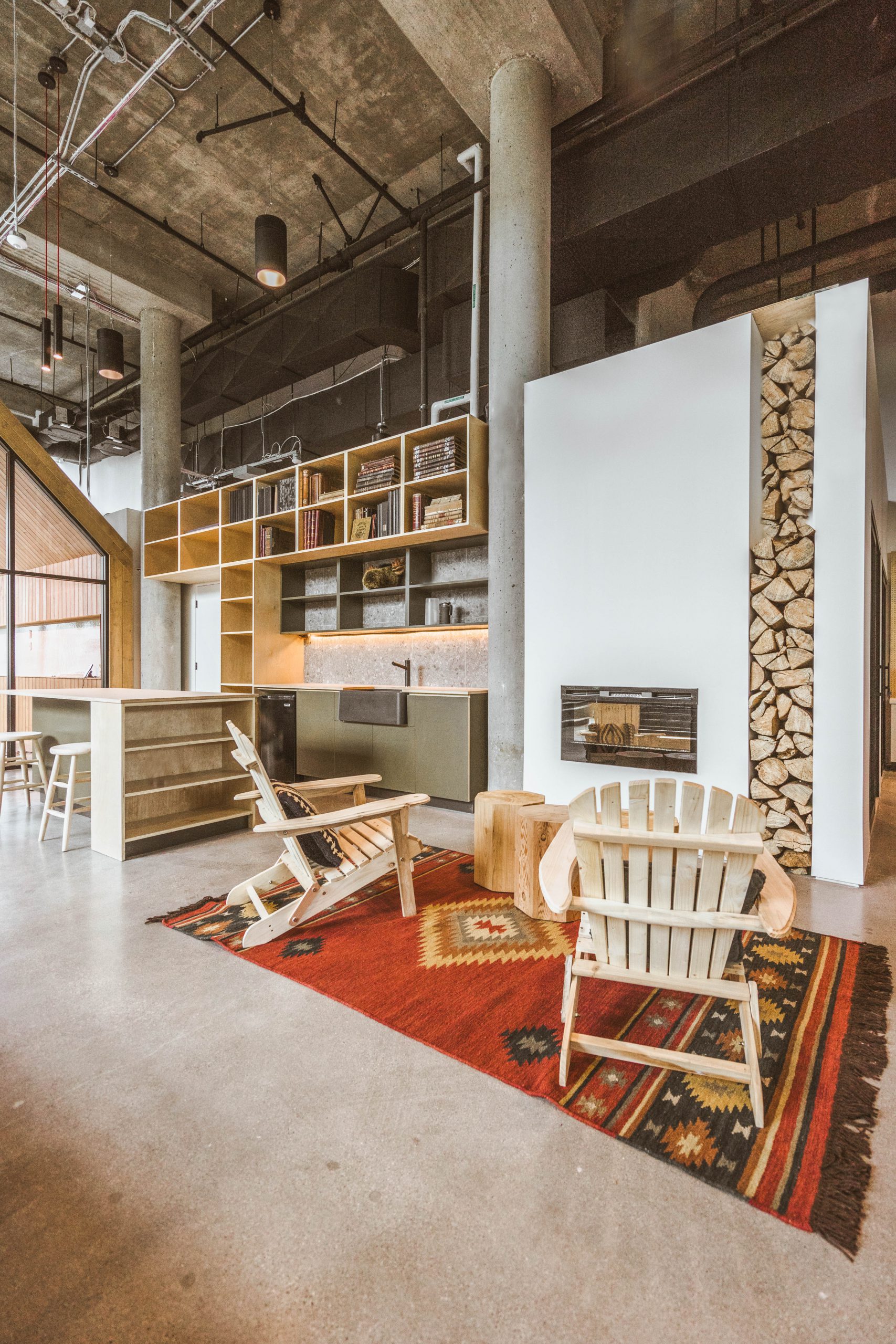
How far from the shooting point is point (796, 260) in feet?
15.4

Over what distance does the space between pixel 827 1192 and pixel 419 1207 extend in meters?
0.90

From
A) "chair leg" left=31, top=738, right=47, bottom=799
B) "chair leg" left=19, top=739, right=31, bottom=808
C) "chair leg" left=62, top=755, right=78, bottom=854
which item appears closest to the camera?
"chair leg" left=62, top=755, right=78, bottom=854

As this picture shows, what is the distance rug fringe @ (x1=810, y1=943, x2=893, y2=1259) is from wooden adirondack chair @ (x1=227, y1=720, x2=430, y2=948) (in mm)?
1761

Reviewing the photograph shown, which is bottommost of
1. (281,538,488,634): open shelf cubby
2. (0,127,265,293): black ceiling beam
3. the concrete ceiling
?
(281,538,488,634): open shelf cubby

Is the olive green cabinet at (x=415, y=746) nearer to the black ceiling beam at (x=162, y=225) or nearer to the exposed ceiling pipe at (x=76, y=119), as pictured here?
the black ceiling beam at (x=162, y=225)

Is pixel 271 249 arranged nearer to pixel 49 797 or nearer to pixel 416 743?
pixel 416 743

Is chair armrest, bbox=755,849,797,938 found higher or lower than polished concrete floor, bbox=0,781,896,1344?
higher

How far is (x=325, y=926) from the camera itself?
9.21ft

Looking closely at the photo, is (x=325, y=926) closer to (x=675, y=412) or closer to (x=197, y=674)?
(x=675, y=412)

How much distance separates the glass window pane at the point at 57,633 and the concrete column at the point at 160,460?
1.77 feet

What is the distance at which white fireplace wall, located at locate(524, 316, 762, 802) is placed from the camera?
3.53 meters

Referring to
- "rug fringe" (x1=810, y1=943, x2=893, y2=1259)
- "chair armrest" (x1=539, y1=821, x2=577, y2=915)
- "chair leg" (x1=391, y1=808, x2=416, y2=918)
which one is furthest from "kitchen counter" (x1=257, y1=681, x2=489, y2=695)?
"rug fringe" (x1=810, y1=943, x2=893, y2=1259)

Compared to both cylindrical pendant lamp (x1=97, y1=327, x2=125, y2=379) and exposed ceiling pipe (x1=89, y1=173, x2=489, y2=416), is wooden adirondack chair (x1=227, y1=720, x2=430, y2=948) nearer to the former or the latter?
exposed ceiling pipe (x1=89, y1=173, x2=489, y2=416)

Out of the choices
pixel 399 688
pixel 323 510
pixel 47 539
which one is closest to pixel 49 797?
pixel 399 688
